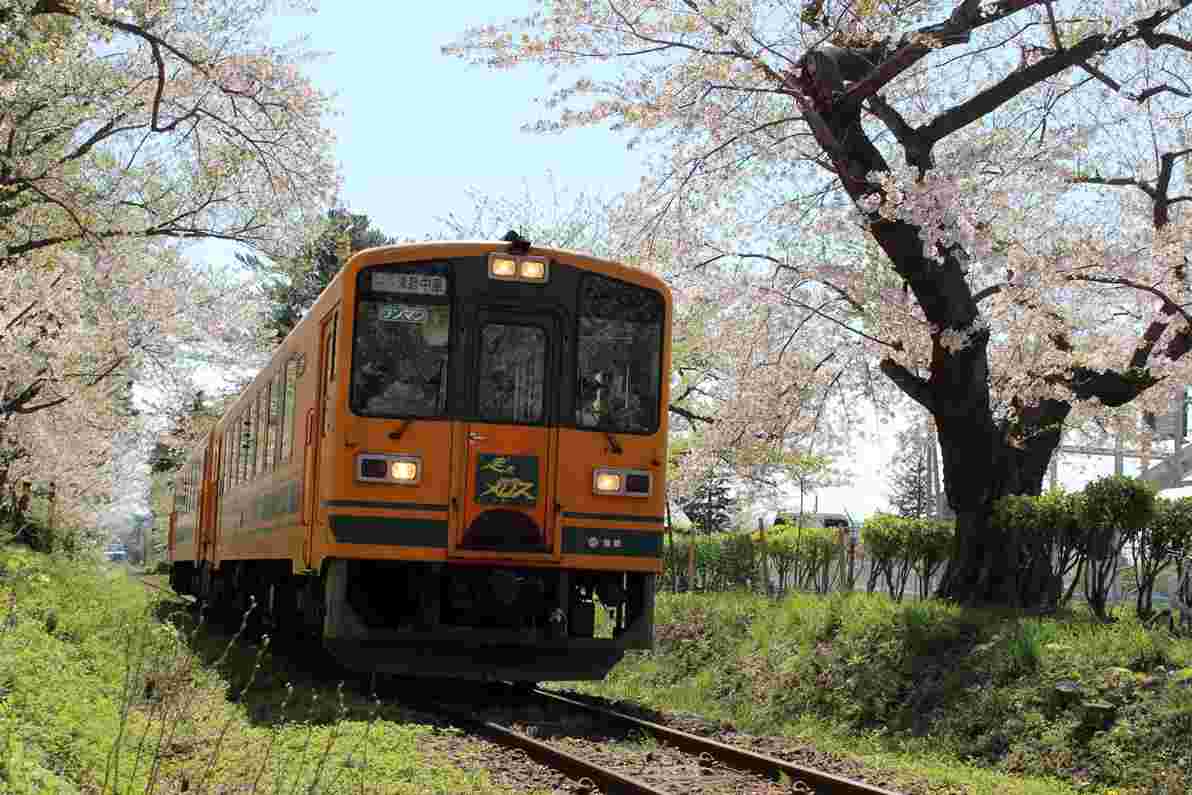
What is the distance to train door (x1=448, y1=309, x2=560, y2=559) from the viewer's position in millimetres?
9422

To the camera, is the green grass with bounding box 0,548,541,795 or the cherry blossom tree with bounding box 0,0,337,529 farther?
the cherry blossom tree with bounding box 0,0,337,529

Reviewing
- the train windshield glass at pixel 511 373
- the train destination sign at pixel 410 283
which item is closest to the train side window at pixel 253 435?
the train destination sign at pixel 410 283

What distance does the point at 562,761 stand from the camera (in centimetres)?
764

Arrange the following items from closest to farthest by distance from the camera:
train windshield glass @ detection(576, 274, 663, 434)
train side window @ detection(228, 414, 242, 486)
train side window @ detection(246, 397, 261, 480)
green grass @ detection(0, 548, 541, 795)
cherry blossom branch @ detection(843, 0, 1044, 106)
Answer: green grass @ detection(0, 548, 541, 795) → train windshield glass @ detection(576, 274, 663, 434) → cherry blossom branch @ detection(843, 0, 1044, 106) → train side window @ detection(246, 397, 261, 480) → train side window @ detection(228, 414, 242, 486)

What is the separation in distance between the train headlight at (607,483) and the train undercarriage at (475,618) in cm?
61

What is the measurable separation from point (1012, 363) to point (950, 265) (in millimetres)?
2249

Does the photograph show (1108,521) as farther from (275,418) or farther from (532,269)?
(275,418)

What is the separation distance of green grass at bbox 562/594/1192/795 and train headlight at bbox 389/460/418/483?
3386 mm

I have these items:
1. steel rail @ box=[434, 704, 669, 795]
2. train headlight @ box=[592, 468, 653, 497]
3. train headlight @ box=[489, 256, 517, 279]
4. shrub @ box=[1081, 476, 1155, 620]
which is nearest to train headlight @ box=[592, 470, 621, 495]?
train headlight @ box=[592, 468, 653, 497]

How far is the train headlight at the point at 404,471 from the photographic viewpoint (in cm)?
933

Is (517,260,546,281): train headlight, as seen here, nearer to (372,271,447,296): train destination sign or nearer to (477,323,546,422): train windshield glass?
(477,323,546,422): train windshield glass

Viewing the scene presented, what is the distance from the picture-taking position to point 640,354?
32.7ft

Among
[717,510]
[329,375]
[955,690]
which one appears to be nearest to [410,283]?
[329,375]

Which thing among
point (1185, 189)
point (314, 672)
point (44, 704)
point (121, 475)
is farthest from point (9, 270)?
point (121, 475)
